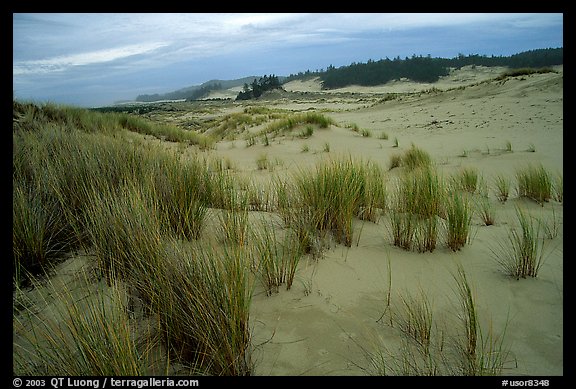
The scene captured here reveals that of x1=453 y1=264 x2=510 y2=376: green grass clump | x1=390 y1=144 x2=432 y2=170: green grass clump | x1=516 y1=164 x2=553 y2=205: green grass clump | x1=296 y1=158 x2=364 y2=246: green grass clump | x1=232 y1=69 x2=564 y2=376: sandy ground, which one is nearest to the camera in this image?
x1=453 y1=264 x2=510 y2=376: green grass clump

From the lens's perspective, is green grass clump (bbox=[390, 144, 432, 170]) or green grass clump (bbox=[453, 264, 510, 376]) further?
green grass clump (bbox=[390, 144, 432, 170])

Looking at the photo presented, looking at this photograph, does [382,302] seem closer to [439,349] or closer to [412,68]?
[439,349]

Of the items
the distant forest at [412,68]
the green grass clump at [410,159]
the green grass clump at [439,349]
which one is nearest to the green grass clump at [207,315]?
the green grass clump at [439,349]

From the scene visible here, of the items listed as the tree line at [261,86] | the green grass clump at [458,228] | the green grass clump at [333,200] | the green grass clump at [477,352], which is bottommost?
the green grass clump at [477,352]

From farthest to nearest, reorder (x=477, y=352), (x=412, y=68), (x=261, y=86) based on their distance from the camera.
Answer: (x=412, y=68) < (x=261, y=86) < (x=477, y=352)

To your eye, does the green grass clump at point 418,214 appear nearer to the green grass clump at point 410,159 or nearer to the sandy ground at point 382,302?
the sandy ground at point 382,302

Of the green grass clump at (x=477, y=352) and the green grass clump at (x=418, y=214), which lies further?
the green grass clump at (x=418, y=214)

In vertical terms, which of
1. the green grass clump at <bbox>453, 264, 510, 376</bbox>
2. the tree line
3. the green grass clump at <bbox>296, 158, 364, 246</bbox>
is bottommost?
the green grass clump at <bbox>453, 264, 510, 376</bbox>

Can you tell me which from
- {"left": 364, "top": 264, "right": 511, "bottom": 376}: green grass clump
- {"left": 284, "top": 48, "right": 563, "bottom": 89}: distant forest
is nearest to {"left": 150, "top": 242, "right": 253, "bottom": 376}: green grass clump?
{"left": 364, "top": 264, "right": 511, "bottom": 376}: green grass clump

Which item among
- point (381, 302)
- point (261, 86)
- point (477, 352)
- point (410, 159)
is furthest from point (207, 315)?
point (261, 86)

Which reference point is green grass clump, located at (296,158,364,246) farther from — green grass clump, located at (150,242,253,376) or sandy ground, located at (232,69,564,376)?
green grass clump, located at (150,242,253,376)
